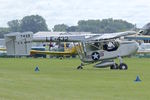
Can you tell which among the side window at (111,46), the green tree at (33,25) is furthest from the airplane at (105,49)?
the green tree at (33,25)

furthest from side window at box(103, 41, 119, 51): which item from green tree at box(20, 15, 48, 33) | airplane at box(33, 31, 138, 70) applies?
green tree at box(20, 15, 48, 33)

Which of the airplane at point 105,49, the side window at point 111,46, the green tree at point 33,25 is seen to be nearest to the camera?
the airplane at point 105,49

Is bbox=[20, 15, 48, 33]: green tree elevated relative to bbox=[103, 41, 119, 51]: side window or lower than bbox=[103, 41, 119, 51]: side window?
lower

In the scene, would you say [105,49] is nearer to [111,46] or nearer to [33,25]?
[111,46]

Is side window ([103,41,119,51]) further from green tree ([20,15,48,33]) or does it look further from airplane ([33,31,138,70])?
green tree ([20,15,48,33])

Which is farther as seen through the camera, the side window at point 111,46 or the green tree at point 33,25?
the green tree at point 33,25

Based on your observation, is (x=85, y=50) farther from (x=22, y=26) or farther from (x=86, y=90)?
(x=22, y=26)

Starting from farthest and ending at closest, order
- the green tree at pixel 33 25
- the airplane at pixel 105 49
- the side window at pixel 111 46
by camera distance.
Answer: the green tree at pixel 33 25
the side window at pixel 111 46
the airplane at pixel 105 49

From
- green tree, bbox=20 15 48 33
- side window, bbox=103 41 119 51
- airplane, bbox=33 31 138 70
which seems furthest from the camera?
green tree, bbox=20 15 48 33

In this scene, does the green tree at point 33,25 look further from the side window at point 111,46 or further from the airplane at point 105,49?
the side window at point 111,46

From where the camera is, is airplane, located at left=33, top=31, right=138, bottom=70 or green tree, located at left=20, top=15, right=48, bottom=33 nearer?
airplane, located at left=33, top=31, right=138, bottom=70

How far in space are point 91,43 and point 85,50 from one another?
58 cm

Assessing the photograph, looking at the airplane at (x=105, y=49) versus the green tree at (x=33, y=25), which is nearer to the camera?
the airplane at (x=105, y=49)

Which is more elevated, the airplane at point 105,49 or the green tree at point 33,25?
the airplane at point 105,49
